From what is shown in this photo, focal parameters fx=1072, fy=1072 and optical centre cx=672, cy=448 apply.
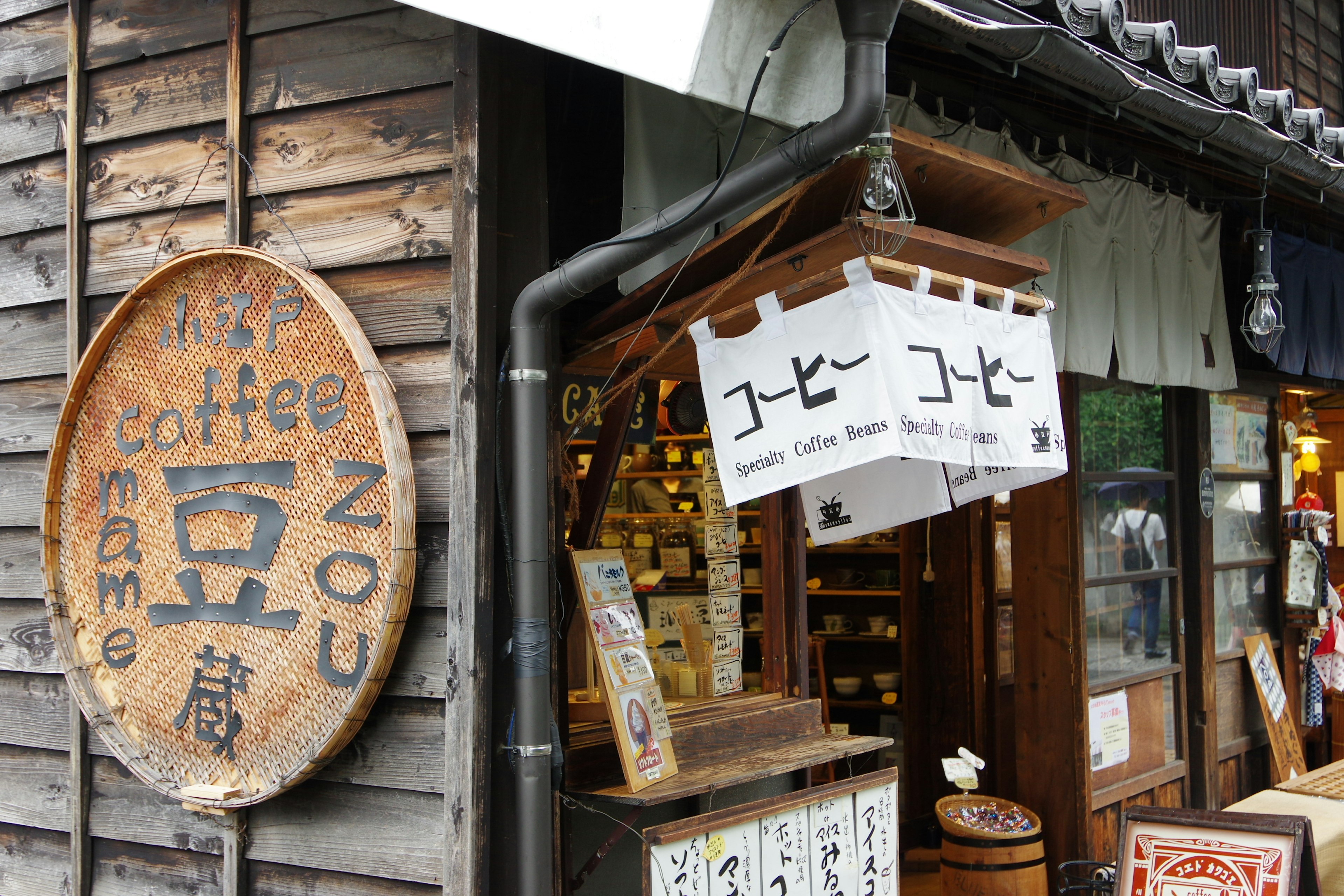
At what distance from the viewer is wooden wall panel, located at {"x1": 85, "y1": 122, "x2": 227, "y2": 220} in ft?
14.0

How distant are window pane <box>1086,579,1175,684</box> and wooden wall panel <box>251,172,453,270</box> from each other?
4848mm

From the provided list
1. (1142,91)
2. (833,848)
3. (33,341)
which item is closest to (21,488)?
(33,341)

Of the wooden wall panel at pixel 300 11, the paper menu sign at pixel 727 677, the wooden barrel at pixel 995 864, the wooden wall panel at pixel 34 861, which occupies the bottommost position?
the wooden barrel at pixel 995 864

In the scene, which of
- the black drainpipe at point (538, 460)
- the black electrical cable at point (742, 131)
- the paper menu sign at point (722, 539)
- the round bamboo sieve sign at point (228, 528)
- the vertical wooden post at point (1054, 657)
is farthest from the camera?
the vertical wooden post at point (1054, 657)

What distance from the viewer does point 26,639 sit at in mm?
4801

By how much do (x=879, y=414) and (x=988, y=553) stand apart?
5.58m

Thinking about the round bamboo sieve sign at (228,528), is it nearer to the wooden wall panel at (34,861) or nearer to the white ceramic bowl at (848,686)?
the wooden wall panel at (34,861)

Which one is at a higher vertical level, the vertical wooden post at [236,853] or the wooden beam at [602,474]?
the wooden beam at [602,474]

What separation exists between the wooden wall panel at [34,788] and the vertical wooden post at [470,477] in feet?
7.00

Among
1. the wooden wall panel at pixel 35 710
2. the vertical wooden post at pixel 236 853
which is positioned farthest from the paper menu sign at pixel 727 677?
the wooden wall panel at pixel 35 710

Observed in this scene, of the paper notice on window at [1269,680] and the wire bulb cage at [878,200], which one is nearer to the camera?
the wire bulb cage at [878,200]

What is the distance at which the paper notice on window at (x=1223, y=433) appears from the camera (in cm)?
804

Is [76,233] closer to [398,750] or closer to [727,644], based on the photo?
[398,750]

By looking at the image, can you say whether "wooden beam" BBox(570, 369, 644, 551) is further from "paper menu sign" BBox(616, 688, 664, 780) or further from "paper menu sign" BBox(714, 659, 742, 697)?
"paper menu sign" BBox(714, 659, 742, 697)
